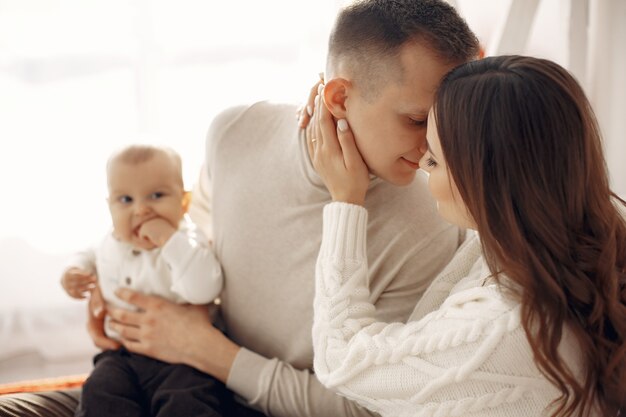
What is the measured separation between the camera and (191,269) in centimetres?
163

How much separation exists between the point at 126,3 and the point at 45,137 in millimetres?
449

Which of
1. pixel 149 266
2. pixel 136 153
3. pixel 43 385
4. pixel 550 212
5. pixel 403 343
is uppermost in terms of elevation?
pixel 550 212

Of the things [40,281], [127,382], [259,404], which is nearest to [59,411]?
[127,382]

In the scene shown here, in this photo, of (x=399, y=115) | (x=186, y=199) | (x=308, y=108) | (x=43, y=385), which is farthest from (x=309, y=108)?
(x=43, y=385)

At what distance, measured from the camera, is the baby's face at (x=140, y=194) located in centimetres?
163

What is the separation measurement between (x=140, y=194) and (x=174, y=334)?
12.1 inches

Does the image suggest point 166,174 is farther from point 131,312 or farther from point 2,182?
point 2,182

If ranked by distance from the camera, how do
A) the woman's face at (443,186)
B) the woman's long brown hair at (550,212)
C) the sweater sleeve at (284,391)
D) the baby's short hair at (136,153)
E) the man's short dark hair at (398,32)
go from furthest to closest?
the baby's short hair at (136,153) < the sweater sleeve at (284,391) < the man's short dark hair at (398,32) < the woman's face at (443,186) < the woman's long brown hair at (550,212)

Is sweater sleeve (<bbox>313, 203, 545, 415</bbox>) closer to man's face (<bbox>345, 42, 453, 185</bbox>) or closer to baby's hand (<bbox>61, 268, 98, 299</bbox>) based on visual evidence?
man's face (<bbox>345, 42, 453, 185</bbox>)

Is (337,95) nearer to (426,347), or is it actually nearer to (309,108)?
(309,108)

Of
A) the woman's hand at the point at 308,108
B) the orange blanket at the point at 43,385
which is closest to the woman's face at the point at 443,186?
the woman's hand at the point at 308,108

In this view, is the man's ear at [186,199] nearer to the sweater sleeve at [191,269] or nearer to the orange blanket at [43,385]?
the sweater sleeve at [191,269]

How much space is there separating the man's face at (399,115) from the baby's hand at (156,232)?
0.47m

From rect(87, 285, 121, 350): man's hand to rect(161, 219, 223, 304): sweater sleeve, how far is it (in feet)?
0.67
